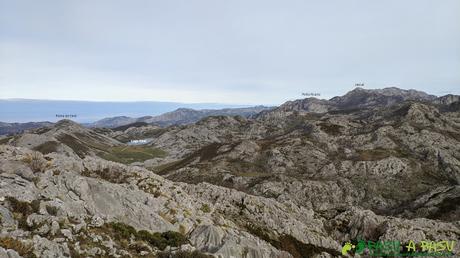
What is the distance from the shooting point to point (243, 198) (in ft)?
202

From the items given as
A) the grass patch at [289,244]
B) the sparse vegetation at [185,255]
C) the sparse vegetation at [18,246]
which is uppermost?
the sparse vegetation at [18,246]

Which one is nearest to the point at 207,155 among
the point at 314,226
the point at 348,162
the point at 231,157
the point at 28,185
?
the point at 231,157

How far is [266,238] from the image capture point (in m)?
48.7

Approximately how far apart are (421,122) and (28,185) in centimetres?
19184

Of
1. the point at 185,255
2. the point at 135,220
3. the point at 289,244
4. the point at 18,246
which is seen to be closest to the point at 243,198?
the point at 289,244

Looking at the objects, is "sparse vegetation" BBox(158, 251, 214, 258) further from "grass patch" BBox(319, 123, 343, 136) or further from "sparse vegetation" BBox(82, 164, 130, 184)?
"grass patch" BBox(319, 123, 343, 136)

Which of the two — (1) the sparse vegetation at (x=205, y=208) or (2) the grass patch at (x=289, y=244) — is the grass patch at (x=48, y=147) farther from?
(2) the grass patch at (x=289, y=244)

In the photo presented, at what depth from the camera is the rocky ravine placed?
2661cm

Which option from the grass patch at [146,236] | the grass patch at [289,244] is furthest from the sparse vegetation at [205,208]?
the grass patch at [146,236]

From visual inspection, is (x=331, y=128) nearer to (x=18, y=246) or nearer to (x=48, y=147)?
Answer: (x=48, y=147)

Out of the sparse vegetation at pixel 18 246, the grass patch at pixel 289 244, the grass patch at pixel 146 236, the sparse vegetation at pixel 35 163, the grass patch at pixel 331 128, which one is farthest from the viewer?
the grass patch at pixel 331 128

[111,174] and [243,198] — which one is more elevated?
[111,174]

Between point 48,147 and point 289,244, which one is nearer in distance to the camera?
point 289,244

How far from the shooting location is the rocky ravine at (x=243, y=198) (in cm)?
2661
